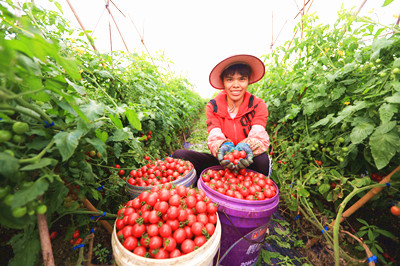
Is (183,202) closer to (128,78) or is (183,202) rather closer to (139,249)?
(139,249)

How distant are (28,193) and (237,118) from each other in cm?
218

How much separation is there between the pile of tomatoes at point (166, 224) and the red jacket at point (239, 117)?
1337 mm

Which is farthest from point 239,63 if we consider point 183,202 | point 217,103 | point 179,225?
point 179,225

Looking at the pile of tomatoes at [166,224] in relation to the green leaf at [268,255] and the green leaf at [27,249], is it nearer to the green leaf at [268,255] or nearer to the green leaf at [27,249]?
the green leaf at [27,249]

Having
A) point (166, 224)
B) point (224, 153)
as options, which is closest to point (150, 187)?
point (166, 224)

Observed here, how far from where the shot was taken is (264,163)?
2031 mm

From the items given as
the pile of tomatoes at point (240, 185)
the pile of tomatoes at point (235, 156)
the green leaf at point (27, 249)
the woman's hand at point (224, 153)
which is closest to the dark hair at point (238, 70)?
the woman's hand at point (224, 153)

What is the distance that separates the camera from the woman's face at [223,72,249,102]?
2104 mm

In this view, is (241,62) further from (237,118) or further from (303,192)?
(303,192)

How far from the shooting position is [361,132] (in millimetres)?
1142

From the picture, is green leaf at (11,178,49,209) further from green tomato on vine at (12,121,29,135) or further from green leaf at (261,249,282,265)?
green leaf at (261,249,282,265)

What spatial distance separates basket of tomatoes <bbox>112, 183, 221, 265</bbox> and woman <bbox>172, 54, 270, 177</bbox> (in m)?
0.80

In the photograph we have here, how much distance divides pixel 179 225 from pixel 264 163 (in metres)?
1.43

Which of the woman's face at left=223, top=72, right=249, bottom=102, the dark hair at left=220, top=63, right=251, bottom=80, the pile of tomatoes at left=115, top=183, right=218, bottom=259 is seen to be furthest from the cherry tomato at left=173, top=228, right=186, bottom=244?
the dark hair at left=220, top=63, right=251, bottom=80
